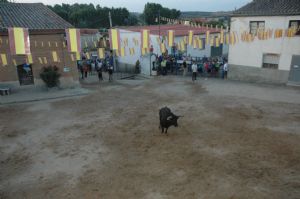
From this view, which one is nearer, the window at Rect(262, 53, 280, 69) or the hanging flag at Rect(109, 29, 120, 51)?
the hanging flag at Rect(109, 29, 120, 51)

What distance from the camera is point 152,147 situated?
11.0 metres

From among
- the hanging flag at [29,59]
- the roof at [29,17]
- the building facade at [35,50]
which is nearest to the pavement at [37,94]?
the building facade at [35,50]

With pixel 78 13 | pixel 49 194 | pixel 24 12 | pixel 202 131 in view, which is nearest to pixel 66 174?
pixel 49 194

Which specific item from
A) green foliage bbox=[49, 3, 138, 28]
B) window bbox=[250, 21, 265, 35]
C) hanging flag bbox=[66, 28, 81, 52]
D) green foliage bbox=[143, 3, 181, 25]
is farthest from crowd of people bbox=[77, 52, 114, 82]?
green foliage bbox=[49, 3, 138, 28]

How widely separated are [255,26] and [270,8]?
1.57 metres

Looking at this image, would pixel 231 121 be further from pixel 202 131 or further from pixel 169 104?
pixel 169 104

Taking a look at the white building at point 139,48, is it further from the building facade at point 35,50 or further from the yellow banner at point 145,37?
the yellow banner at point 145,37

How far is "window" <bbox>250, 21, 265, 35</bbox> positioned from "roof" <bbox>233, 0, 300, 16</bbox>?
64 cm

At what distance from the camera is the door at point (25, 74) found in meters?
20.1

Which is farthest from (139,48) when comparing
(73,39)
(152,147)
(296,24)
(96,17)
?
(96,17)

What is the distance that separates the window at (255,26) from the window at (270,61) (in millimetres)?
1997

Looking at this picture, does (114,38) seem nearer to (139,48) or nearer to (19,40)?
(19,40)

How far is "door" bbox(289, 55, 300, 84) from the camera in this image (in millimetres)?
19516

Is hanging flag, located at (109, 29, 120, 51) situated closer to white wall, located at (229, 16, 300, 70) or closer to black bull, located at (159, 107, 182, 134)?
black bull, located at (159, 107, 182, 134)
